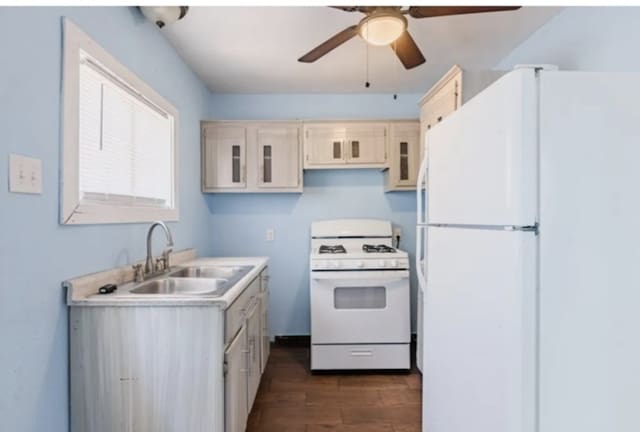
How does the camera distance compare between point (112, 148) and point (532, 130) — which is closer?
point (532, 130)

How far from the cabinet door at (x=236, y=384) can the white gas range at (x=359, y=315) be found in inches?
39.5

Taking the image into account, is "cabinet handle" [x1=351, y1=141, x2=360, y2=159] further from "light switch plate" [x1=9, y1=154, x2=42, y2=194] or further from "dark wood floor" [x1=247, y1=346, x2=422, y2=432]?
"light switch plate" [x1=9, y1=154, x2=42, y2=194]

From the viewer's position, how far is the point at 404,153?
3.32 m

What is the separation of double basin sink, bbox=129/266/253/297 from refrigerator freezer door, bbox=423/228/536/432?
37.7 inches

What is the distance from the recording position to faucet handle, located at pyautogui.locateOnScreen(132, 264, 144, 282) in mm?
1976

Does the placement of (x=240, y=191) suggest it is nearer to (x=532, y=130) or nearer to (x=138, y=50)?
(x=138, y=50)

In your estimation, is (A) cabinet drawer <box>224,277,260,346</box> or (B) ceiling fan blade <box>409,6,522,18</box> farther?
(B) ceiling fan blade <box>409,6,522,18</box>

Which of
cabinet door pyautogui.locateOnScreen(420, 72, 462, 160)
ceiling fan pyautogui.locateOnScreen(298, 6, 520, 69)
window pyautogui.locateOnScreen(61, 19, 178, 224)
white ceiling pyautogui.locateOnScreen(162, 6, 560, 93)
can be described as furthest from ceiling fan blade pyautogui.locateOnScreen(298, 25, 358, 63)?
window pyautogui.locateOnScreen(61, 19, 178, 224)

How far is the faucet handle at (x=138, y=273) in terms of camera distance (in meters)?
1.98

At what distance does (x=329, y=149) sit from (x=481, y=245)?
2.27 meters

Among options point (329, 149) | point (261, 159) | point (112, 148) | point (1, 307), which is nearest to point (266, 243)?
point (261, 159)

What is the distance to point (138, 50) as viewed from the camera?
6.95 ft

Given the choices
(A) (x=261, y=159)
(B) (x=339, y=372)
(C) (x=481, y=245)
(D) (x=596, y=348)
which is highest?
(A) (x=261, y=159)

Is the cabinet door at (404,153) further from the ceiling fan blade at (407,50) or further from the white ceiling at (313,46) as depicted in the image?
the ceiling fan blade at (407,50)
